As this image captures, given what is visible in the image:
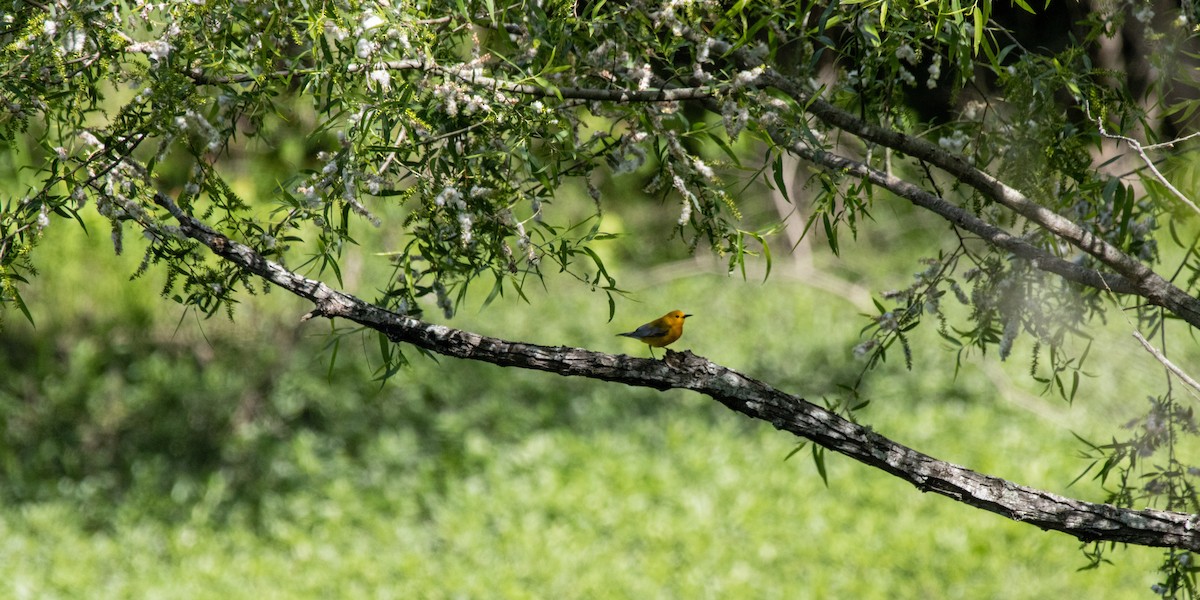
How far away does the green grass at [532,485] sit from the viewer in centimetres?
611

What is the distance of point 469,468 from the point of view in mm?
7160

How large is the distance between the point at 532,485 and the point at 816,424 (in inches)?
194

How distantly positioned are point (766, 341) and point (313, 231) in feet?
11.5

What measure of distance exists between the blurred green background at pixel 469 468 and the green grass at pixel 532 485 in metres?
0.02

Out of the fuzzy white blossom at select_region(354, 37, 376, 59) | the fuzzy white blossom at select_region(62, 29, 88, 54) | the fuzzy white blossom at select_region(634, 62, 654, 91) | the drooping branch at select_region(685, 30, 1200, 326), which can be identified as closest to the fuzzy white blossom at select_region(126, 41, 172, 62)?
the fuzzy white blossom at select_region(62, 29, 88, 54)

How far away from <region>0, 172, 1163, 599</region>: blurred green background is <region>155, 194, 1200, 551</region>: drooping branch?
3768 millimetres

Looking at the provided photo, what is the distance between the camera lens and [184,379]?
295 inches

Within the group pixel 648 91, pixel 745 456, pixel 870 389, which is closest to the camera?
pixel 648 91

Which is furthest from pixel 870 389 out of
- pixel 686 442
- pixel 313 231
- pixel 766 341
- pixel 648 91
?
pixel 648 91

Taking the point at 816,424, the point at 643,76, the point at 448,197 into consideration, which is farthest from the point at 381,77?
the point at 816,424

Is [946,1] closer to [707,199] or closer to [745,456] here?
[707,199]

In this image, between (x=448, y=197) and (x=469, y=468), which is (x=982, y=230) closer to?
(x=448, y=197)

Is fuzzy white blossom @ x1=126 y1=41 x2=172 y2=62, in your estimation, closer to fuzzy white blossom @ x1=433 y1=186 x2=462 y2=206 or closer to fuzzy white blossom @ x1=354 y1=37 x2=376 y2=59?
fuzzy white blossom @ x1=354 y1=37 x2=376 y2=59

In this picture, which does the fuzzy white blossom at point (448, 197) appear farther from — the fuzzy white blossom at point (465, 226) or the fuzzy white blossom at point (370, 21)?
the fuzzy white blossom at point (370, 21)
